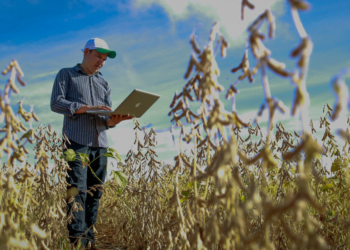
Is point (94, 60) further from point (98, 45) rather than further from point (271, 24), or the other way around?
point (271, 24)

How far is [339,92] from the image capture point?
2.25ft

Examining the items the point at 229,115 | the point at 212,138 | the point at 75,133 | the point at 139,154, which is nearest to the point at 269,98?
the point at 229,115

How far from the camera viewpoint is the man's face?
12.3 feet

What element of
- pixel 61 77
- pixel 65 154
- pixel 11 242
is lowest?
pixel 11 242

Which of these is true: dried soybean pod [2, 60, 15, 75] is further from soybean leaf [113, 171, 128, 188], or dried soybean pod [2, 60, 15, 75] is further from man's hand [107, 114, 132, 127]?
man's hand [107, 114, 132, 127]

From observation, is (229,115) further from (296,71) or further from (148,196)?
(148,196)

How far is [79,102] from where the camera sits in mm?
3652

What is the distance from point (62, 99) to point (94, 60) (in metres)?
0.65

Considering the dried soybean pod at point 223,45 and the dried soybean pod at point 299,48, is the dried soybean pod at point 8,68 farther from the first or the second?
the dried soybean pod at point 299,48

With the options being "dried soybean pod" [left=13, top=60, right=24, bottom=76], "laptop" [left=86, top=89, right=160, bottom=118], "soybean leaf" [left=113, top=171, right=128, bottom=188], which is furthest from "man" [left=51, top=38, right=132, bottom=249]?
"dried soybean pod" [left=13, top=60, right=24, bottom=76]

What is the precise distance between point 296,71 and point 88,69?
3430 mm

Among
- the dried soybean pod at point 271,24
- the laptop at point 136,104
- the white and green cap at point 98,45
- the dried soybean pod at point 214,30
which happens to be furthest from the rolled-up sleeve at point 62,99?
the dried soybean pod at point 271,24

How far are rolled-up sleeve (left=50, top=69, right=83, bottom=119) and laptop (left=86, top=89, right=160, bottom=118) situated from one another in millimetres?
309

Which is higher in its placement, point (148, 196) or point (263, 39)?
point (263, 39)
